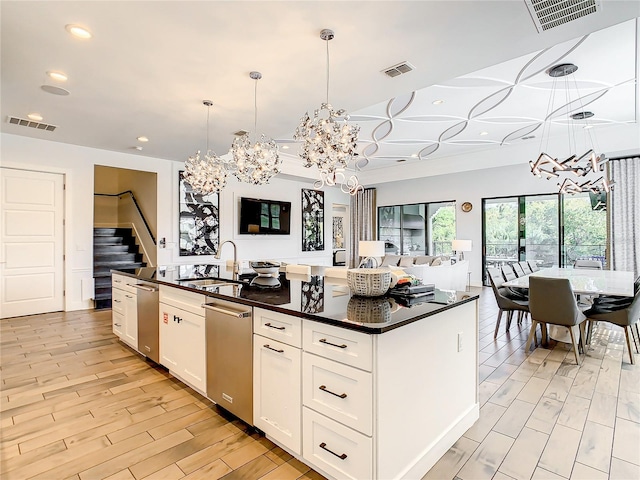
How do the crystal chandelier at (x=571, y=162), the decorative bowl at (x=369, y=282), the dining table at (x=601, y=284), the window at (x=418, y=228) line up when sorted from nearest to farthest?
the decorative bowl at (x=369, y=282), the dining table at (x=601, y=284), the crystal chandelier at (x=571, y=162), the window at (x=418, y=228)

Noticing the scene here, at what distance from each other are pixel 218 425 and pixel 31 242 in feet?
17.8

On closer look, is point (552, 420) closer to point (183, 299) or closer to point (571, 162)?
point (183, 299)

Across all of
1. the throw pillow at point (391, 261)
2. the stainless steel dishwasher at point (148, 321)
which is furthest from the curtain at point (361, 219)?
the stainless steel dishwasher at point (148, 321)

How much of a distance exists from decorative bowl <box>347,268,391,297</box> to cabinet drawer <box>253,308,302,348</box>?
1.63ft

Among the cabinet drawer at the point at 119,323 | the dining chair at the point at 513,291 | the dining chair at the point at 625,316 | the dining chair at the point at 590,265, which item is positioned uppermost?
the dining chair at the point at 590,265

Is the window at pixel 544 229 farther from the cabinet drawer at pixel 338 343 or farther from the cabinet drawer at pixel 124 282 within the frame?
the cabinet drawer at pixel 124 282

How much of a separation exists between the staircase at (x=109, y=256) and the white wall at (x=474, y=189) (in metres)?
7.63

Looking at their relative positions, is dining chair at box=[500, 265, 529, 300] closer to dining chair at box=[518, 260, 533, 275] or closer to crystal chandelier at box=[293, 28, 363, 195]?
dining chair at box=[518, 260, 533, 275]

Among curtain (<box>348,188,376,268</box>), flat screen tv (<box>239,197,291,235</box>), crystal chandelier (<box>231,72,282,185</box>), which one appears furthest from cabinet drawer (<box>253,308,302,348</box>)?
curtain (<box>348,188,376,268</box>)

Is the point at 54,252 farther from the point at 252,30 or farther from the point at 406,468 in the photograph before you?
the point at 406,468

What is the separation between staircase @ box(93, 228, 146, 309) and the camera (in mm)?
6371

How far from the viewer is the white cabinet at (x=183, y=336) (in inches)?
104

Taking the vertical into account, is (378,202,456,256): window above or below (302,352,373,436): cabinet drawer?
above

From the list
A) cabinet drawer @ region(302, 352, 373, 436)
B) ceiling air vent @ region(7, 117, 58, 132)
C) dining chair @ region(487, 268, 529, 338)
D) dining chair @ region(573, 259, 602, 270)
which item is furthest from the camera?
dining chair @ region(573, 259, 602, 270)
